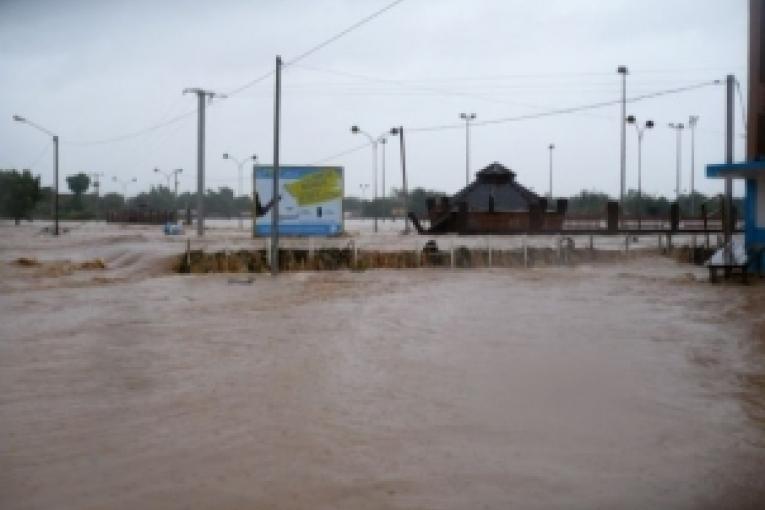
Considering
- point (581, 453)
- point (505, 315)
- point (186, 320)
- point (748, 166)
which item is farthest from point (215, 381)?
point (748, 166)

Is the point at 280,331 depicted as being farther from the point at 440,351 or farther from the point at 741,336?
the point at 741,336

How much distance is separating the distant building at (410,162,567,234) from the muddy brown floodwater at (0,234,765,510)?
91.8 ft

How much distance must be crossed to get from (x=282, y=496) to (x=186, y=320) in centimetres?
1169

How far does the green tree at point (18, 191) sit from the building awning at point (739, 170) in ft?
265

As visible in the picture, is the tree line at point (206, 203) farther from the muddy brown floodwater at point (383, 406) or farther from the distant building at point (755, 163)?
the muddy brown floodwater at point (383, 406)

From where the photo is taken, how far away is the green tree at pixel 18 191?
294 feet

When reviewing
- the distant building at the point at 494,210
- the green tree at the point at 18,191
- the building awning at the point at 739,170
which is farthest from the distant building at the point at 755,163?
the green tree at the point at 18,191

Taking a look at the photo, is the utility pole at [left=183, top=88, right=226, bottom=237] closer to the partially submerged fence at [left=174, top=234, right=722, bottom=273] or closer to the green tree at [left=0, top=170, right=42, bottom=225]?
the partially submerged fence at [left=174, top=234, right=722, bottom=273]

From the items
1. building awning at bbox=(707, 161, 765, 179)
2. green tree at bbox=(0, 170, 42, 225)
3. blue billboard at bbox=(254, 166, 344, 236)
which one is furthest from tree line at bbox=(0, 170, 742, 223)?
building awning at bbox=(707, 161, 765, 179)

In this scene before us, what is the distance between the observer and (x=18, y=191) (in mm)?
90125

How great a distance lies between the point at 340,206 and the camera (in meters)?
45.3

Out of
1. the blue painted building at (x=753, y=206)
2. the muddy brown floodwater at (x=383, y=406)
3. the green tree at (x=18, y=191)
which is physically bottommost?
the muddy brown floodwater at (x=383, y=406)

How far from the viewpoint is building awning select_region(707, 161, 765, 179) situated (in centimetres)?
2264

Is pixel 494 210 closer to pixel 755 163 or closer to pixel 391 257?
pixel 391 257
